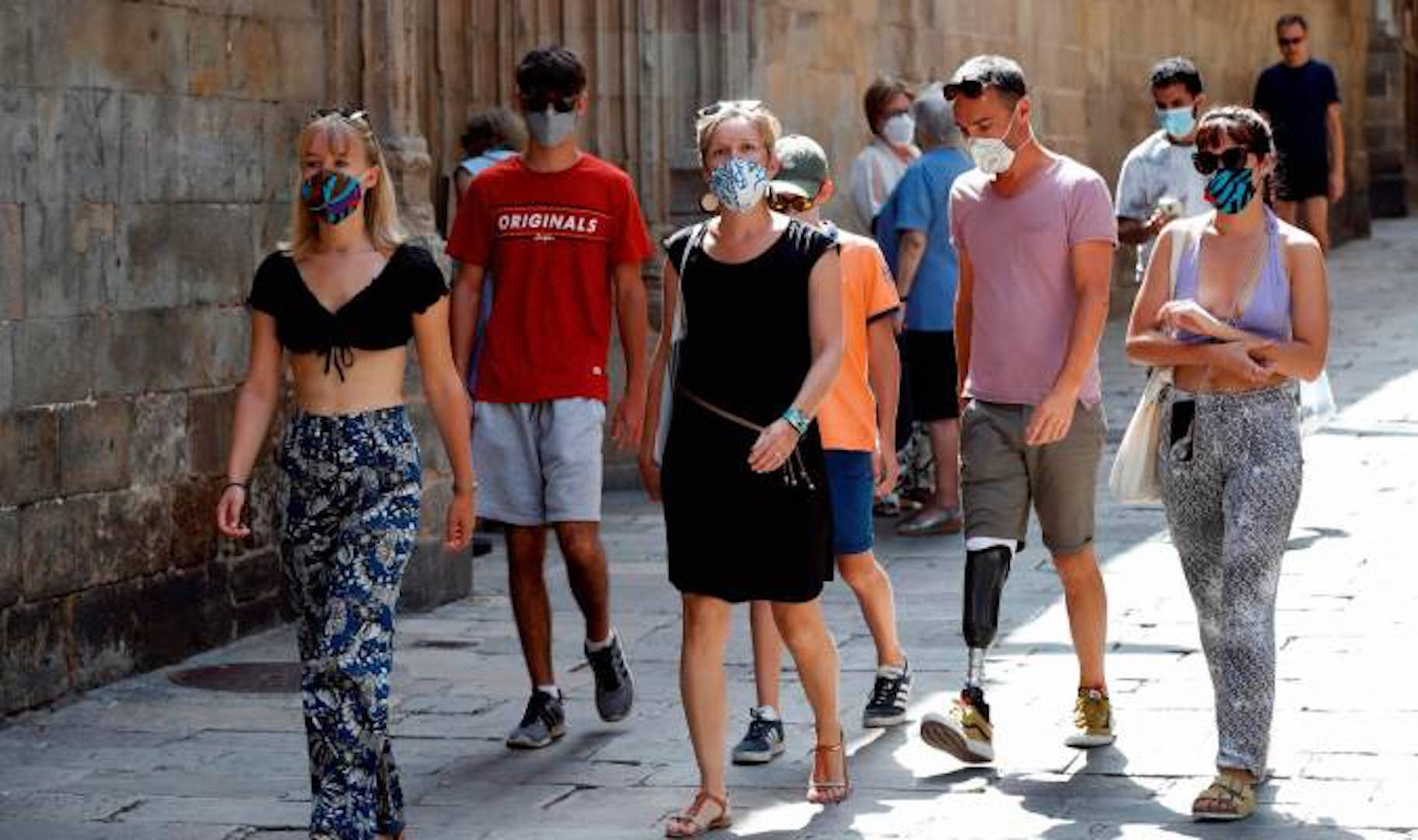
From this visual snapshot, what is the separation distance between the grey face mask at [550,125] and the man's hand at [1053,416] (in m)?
1.62

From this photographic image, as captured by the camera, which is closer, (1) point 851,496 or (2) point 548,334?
(1) point 851,496

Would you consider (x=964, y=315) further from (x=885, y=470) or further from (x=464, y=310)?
(x=464, y=310)

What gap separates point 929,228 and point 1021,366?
456 cm

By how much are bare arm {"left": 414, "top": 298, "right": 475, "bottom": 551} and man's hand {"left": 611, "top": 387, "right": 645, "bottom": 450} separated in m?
1.28

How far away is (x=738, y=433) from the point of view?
24.4ft

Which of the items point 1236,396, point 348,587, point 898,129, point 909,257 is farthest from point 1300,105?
point 348,587

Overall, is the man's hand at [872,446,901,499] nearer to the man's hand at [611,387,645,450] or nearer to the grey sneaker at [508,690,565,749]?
the man's hand at [611,387,645,450]

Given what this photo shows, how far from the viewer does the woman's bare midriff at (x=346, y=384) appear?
715cm

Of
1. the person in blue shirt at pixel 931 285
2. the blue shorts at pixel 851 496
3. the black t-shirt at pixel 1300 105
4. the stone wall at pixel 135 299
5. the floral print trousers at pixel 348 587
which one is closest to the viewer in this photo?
the floral print trousers at pixel 348 587

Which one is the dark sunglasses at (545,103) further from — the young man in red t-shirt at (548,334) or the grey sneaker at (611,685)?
the grey sneaker at (611,685)

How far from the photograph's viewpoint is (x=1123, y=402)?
17.7 metres

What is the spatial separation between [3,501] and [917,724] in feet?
8.64

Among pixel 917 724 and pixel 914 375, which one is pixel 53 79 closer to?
pixel 917 724

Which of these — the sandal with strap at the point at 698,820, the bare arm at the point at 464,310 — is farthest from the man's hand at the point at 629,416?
the sandal with strap at the point at 698,820
